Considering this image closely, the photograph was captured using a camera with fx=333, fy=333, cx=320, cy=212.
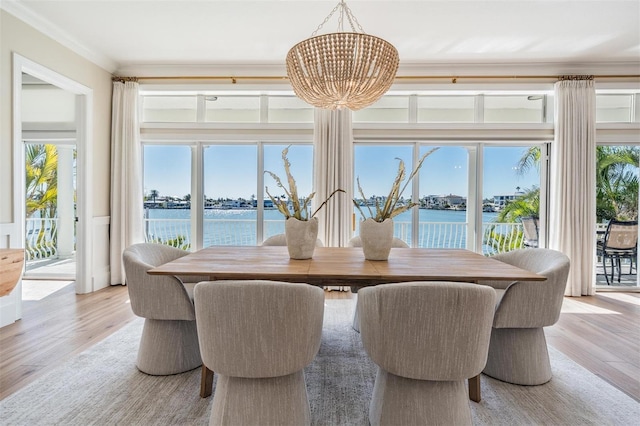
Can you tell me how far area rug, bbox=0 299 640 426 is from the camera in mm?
1698

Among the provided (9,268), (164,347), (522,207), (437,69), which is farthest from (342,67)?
(522,207)

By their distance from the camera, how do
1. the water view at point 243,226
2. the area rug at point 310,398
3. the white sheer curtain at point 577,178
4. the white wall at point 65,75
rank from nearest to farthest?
the area rug at point 310,398 → the white wall at point 65,75 → the white sheer curtain at point 577,178 → the water view at point 243,226

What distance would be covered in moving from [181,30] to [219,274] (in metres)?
2.90

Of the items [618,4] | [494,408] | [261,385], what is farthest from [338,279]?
[618,4]

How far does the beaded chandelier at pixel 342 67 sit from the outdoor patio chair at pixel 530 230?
11.0ft

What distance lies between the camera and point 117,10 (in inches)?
121

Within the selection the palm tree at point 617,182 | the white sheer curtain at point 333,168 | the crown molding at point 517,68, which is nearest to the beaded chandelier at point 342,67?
the white sheer curtain at point 333,168

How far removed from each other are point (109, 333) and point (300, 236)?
6.34 feet

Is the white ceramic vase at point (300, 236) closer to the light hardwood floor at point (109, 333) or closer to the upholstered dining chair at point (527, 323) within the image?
the upholstered dining chair at point (527, 323)

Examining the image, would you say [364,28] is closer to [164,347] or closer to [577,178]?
[577,178]

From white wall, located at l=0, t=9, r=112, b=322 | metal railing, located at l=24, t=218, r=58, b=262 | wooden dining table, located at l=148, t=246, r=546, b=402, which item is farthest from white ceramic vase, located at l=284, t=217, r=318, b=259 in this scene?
metal railing, located at l=24, t=218, r=58, b=262

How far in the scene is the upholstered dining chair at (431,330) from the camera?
1295 mm

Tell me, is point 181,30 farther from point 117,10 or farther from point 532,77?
point 532,77

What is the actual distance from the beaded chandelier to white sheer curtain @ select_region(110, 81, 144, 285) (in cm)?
295
